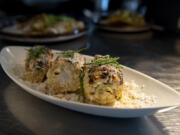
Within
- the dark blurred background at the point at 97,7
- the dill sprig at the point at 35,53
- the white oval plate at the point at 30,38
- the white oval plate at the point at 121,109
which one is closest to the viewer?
the white oval plate at the point at 121,109

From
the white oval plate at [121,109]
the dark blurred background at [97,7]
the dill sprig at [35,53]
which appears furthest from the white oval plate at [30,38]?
the dark blurred background at [97,7]

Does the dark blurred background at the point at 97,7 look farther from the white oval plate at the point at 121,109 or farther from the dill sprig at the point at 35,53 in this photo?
the dill sprig at the point at 35,53

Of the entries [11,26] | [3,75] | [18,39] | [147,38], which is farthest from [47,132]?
[147,38]

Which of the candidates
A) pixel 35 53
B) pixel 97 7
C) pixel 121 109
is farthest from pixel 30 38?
pixel 97 7

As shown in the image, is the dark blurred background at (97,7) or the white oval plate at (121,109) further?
the dark blurred background at (97,7)

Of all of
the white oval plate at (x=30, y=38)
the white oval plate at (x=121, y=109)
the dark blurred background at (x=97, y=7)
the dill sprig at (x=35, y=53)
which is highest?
the dark blurred background at (x=97, y=7)

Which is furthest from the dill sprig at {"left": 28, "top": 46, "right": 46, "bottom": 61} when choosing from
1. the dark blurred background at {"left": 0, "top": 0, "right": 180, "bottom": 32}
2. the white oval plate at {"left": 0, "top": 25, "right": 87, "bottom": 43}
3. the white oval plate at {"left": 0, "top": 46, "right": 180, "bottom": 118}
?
the dark blurred background at {"left": 0, "top": 0, "right": 180, "bottom": 32}

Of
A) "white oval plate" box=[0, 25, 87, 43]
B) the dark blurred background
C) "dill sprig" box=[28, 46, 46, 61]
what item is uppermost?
the dark blurred background

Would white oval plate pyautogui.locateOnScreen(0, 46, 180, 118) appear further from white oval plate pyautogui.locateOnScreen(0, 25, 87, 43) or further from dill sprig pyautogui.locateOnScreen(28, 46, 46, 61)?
white oval plate pyautogui.locateOnScreen(0, 25, 87, 43)
